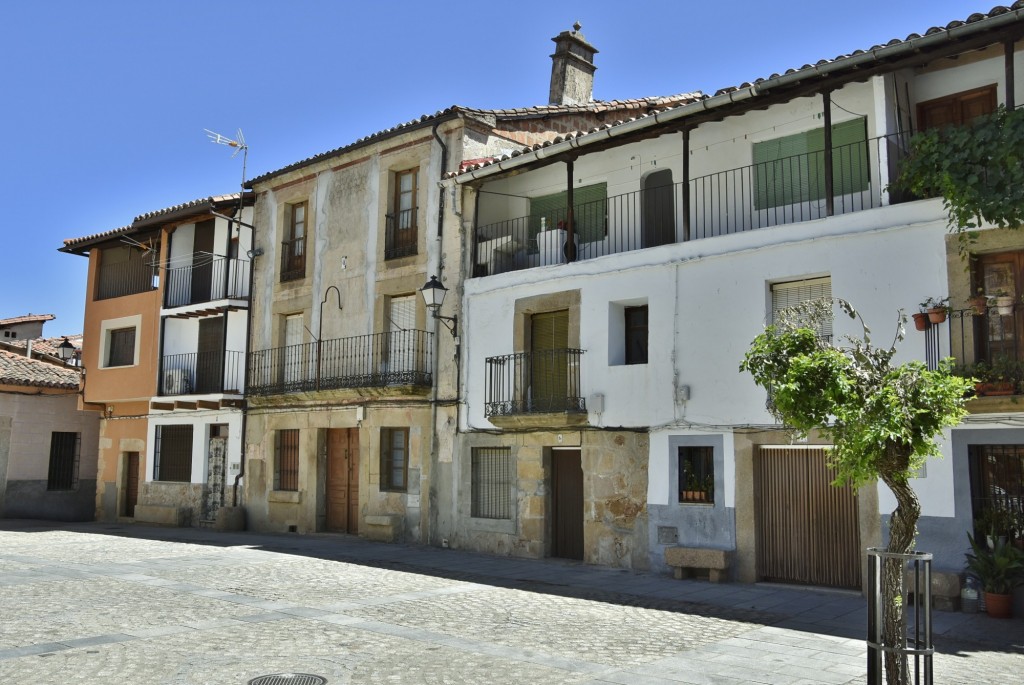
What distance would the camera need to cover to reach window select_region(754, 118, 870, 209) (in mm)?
13039

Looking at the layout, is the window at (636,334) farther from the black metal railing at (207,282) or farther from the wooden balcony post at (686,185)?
the black metal railing at (207,282)

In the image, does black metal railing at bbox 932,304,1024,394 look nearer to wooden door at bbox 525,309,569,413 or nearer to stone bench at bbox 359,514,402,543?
wooden door at bbox 525,309,569,413

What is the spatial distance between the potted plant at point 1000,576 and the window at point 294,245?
50.3 feet

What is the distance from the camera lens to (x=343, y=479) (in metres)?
19.8

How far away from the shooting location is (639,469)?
46.6 ft

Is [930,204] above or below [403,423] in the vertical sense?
above

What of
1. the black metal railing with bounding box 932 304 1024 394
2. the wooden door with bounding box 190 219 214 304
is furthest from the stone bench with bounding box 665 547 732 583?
the wooden door with bounding box 190 219 214 304

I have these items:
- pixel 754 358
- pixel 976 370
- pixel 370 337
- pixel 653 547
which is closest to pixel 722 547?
pixel 653 547

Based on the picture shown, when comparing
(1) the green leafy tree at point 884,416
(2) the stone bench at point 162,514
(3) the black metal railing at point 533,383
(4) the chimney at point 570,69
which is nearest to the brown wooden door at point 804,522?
(3) the black metal railing at point 533,383

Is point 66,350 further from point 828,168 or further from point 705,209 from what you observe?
point 828,168

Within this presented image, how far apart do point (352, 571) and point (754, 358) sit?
891cm

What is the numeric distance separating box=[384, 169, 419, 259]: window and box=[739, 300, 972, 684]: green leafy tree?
1333 centimetres

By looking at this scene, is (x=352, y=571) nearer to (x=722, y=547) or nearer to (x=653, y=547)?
(x=653, y=547)

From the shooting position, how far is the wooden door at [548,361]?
1552 cm
